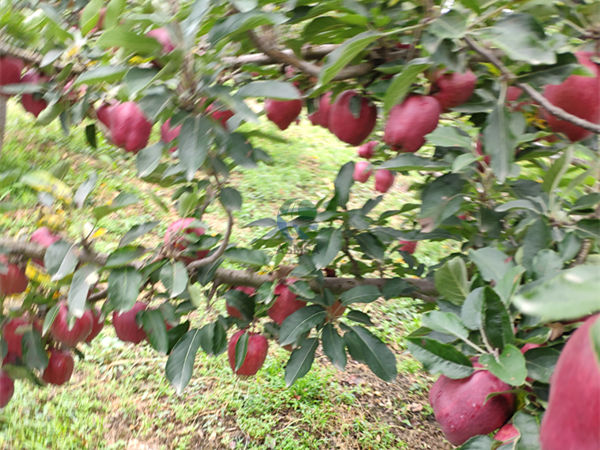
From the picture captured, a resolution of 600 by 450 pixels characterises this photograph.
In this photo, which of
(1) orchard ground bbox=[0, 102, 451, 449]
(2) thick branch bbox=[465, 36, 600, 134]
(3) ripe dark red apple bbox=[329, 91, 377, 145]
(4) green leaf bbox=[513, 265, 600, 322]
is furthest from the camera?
(1) orchard ground bbox=[0, 102, 451, 449]

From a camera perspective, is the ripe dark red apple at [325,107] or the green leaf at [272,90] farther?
the ripe dark red apple at [325,107]

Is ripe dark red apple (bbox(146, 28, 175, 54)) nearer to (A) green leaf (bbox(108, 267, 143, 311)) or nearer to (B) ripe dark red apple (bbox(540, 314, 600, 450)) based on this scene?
(A) green leaf (bbox(108, 267, 143, 311))

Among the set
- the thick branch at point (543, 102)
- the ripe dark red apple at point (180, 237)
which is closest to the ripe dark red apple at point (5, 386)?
the ripe dark red apple at point (180, 237)

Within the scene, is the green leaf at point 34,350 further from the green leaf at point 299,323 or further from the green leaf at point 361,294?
the green leaf at point 361,294

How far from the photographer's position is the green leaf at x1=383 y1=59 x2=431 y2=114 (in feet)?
2.02

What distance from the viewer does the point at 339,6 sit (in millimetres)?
667

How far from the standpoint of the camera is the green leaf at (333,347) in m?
0.90

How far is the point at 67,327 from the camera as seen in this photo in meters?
0.83

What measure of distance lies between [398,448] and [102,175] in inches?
96.7

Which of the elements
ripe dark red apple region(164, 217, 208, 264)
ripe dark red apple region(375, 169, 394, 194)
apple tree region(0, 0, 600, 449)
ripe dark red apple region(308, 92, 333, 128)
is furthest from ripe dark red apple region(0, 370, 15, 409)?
ripe dark red apple region(375, 169, 394, 194)

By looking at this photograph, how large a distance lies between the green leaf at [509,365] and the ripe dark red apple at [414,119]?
31cm

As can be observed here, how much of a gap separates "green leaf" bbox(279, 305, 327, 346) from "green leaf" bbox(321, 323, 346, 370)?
29 mm

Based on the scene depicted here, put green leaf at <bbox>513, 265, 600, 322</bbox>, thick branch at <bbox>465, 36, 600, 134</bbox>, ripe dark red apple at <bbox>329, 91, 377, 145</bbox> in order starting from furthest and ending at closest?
ripe dark red apple at <bbox>329, 91, 377, 145</bbox>
thick branch at <bbox>465, 36, 600, 134</bbox>
green leaf at <bbox>513, 265, 600, 322</bbox>

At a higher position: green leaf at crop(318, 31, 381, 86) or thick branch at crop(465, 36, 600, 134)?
green leaf at crop(318, 31, 381, 86)
